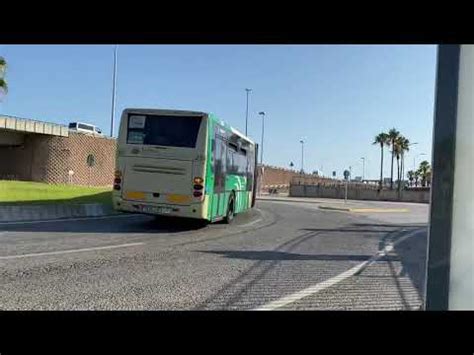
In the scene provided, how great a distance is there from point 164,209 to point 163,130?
2109 mm

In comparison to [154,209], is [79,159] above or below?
above

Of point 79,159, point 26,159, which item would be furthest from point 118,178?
point 26,159

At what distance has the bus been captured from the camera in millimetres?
11984

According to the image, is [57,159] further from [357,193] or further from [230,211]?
[230,211]

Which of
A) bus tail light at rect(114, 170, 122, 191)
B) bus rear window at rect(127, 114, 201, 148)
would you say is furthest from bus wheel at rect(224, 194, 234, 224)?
bus tail light at rect(114, 170, 122, 191)

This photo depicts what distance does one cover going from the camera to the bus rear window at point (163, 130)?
12039mm

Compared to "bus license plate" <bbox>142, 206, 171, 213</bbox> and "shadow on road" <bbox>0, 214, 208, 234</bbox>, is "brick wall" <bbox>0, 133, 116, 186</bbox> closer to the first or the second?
"shadow on road" <bbox>0, 214, 208, 234</bbox>

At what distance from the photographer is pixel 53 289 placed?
5855 millimetres

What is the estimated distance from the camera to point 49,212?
1517 cm
